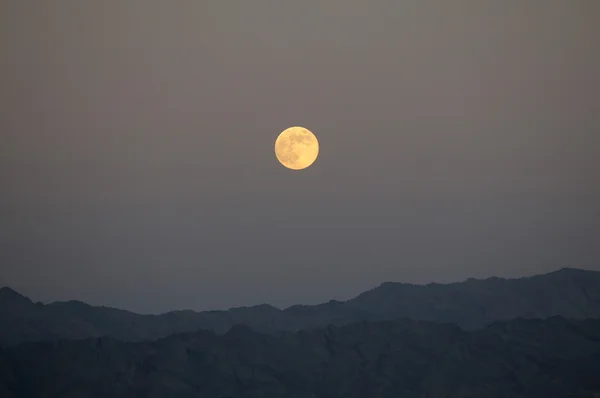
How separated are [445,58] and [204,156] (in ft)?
8.70

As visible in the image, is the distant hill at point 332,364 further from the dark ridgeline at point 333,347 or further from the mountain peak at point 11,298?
the mountain peak at point 11,298

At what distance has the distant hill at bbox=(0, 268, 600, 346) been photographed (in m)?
8.68

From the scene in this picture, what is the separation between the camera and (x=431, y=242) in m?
8.90

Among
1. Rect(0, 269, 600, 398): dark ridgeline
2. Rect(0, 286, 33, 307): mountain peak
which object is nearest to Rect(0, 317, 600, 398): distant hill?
Rect(0, 269, 600, 398): dark ridgeline

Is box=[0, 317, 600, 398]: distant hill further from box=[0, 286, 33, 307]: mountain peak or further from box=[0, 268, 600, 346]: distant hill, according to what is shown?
box=[0, 286, 33, 307]: mountain peak

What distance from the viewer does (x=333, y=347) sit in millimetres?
8812

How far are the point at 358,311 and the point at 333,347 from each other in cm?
43

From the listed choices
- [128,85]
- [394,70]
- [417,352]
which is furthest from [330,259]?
[128,85]

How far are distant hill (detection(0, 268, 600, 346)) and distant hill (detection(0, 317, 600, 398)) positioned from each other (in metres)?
0.10

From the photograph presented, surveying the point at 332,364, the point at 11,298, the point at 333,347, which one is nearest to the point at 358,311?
the point at 333,347

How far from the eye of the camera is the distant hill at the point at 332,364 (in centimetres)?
853

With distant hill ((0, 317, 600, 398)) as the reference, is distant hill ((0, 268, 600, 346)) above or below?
above

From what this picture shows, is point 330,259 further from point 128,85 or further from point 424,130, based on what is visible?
point 128,85

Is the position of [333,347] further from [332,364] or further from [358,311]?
[358,311]
